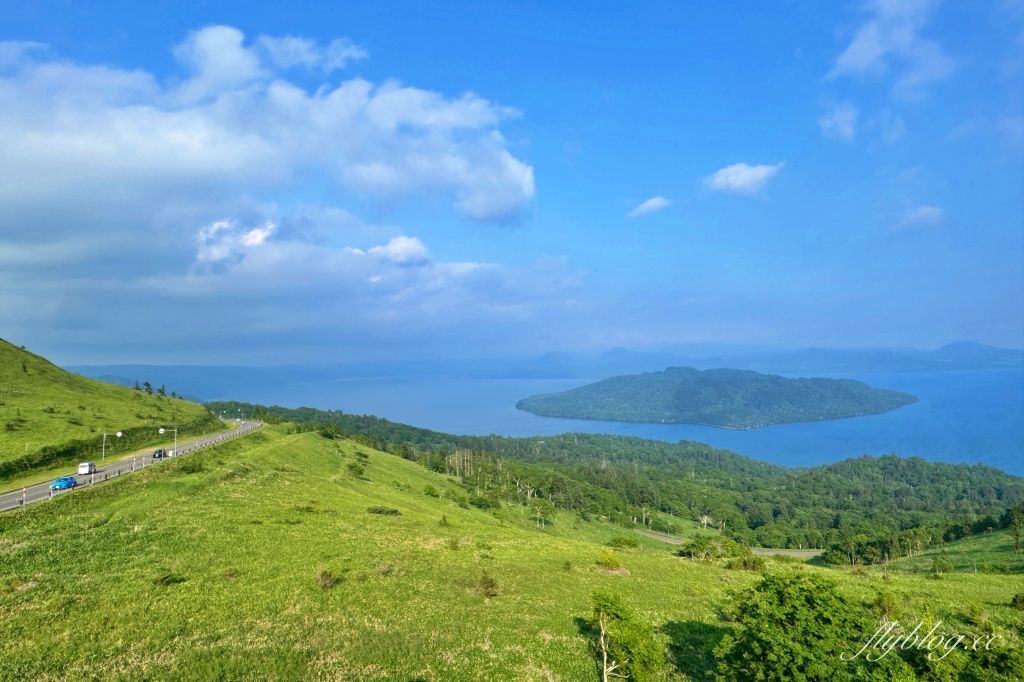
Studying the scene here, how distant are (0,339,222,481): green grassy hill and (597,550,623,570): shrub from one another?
194 ft

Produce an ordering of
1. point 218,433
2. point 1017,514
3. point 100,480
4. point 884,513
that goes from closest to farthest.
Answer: point 100,480
point 1017,514
point 218,433
point 884,513

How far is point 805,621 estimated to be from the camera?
18.0 m

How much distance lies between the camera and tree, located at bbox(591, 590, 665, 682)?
69.6 feet

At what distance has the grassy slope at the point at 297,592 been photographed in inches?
910

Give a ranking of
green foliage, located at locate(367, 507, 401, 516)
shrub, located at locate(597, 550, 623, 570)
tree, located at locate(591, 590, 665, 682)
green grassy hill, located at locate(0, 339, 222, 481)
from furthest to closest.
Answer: green grassy hill, located at locate(0, 339, 222, 481) → green foliage, located at locate(367, 507, 401, 516) → shrub, located at locate(597, 550, 623, 570) → tree, located at locate(591, 590, 665, 682)

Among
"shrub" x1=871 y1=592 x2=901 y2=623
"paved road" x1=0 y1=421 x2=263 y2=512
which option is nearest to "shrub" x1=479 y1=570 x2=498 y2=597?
"shrub" x1=871 y1=592 x2=901 y2=623

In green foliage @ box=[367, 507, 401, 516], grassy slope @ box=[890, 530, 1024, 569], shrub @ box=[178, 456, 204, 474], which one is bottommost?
grassy slope @ box=[890, 530, 1024, 569]

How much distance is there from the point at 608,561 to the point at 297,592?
2389 cm

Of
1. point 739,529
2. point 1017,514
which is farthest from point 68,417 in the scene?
point 739,529

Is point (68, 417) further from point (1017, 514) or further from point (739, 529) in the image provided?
point (739, 529)

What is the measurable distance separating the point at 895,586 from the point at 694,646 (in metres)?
21.4

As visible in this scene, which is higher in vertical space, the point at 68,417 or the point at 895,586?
the point at 68,417

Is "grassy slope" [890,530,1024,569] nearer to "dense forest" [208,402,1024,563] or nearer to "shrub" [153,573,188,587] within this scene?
"dense forest" [208,402,1024,563]

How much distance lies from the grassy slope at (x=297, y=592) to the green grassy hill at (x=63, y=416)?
53.4ft
